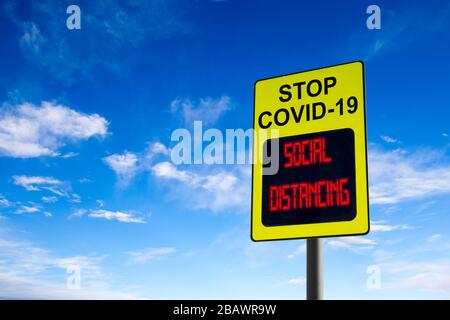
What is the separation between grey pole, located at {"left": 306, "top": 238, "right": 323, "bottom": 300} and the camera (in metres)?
4.74

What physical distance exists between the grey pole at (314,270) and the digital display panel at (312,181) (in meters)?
0.23

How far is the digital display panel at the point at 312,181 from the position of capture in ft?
16.4

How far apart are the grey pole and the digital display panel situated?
23 cm

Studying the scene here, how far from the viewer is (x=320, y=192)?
201 inches

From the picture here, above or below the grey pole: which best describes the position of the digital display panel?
above

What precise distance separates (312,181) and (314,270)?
896mm

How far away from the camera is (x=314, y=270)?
482 centimetres

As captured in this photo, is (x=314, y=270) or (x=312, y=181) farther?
(x=312, y=181)

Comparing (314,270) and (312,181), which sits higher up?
(312,181)
